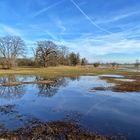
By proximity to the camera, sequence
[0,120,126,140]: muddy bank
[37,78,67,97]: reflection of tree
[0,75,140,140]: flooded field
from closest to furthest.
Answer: [0,120,126,140]: muddy bank → [0,75,140,140]: flooded field → [37,78,67,97]: reflection of tree

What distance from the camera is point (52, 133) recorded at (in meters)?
10.3

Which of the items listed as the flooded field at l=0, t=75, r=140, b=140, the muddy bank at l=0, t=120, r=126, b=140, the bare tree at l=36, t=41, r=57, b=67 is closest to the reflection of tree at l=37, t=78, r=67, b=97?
the flooded field at l=0, t=75, r=140, b=140

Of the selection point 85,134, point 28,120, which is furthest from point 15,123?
point 85,134

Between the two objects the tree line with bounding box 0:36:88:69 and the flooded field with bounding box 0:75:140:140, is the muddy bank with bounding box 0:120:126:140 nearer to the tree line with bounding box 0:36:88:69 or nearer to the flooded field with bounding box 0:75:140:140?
the flooded field with bounding box 0:75:140:140

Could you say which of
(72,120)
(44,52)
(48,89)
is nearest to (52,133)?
(72,120)

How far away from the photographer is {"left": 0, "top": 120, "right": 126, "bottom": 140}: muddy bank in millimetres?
9648

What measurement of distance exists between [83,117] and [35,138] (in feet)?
15.4

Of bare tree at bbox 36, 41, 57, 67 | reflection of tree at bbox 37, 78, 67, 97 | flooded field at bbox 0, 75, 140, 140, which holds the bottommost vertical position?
reflection of tree at bbox 37, 78, 67, 97

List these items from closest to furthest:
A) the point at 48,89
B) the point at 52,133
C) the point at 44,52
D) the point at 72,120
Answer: the point at 52,133 → the point at 72,120 → the point at 48,89 → the point at 44,52

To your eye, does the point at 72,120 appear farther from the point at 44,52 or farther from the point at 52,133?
the point at 44,52

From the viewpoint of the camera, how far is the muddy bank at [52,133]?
9.65 meters

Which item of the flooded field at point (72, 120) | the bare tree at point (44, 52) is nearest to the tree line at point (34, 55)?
the bare tree at point (44, 52)

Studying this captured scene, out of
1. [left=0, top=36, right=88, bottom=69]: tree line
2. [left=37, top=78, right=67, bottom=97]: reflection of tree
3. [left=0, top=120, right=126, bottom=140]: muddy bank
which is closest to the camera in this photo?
[left=0, top=120, right=126, bottom=140]: muddy bank

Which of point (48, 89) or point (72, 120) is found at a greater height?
point (72, 120)
